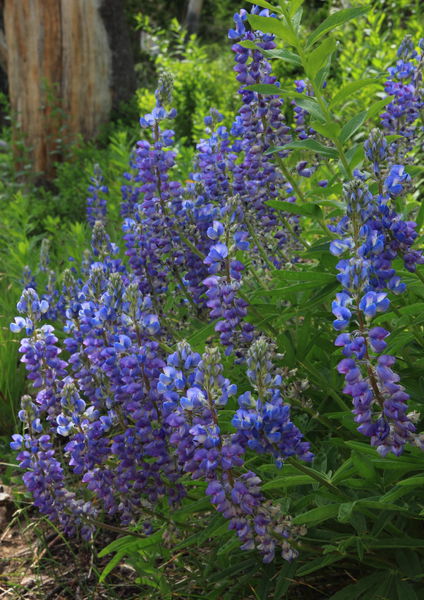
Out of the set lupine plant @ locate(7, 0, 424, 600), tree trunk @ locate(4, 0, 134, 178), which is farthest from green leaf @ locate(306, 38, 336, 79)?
tree trunk @ locate(4, 0, 134, 178)

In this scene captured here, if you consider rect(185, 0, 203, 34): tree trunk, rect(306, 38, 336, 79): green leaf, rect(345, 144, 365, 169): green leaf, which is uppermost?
rect(306, 38, 336, 79): green leaf

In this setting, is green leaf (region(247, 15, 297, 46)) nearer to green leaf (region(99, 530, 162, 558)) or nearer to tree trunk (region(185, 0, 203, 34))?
green leaf (region(99, 530, 162, 558))

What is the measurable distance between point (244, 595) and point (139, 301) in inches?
43.9

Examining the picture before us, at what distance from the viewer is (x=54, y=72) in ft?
29.7

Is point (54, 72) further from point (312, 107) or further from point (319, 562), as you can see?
point (319, 562)

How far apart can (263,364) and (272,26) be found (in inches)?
40.1

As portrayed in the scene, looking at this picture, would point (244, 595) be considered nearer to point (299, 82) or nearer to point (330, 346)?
point (330, 346)

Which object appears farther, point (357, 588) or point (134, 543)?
point (134, 543)

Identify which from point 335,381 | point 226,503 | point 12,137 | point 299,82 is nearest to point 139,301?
point 226,503

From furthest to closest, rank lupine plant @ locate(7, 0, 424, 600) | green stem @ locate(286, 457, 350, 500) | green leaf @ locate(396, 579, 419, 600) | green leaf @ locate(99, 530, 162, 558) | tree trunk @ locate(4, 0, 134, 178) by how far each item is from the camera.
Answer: tree trunk @ locate(4, 0, 134, 178) < green leaf @ locate(99, 530, 162, 558) < green leaf @ locate(396, 579, 419, 600) < green stem @ locate(286, 457, 350, 500) < lupine plant @ locate(7, 0, 424, 600)

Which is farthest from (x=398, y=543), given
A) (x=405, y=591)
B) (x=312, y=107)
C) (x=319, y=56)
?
(x=319, y=56)

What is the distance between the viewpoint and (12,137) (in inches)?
361

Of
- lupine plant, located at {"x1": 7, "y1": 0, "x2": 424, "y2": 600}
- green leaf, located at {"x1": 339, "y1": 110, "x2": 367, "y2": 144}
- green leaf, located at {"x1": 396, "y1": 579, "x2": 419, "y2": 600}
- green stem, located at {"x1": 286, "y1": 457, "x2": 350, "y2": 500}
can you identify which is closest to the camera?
lupine plant, located at {"x1": 7, "y1": 0, "x2": 424, "y2": 600}

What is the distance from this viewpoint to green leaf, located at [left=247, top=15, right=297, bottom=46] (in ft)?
6.79
